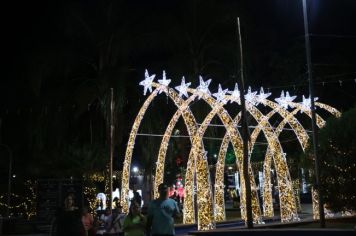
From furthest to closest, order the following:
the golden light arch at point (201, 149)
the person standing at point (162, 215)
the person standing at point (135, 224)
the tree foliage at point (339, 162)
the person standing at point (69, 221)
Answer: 1. the golden light arch at point (201, 149)
2. the tree foliage at point (339, 162)
3. the person standing at point (135, 224)
4. the person standing at point (162, 215)
5. the person standing at point (69, 221)

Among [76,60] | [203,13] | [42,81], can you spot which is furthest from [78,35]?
[203,13]

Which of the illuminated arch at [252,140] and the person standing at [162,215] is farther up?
the illuminated arch at [252,140]


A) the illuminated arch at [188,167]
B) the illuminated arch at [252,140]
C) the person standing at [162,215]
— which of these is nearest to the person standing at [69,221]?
the person standing at [162,215]

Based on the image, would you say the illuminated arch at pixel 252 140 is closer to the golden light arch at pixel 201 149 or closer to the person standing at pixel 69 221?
the golden light arch at pixel 201 149

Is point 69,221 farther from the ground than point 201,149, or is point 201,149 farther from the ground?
point 201,149

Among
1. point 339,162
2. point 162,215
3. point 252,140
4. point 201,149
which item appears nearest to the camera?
point 162,215

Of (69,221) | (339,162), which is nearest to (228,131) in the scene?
(339,162)

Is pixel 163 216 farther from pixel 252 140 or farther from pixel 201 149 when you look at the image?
pixel 252 140

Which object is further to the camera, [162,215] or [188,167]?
[188,167]

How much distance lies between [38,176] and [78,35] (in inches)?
305

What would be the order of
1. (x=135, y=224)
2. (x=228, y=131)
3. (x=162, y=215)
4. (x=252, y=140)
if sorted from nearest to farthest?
(x=162, y=215)
(x=135, y=224)
(x=228, y=131)
(x=252, y=140)

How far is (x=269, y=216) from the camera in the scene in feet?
75.8

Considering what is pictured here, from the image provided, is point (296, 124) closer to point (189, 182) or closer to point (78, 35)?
point (189, 182)

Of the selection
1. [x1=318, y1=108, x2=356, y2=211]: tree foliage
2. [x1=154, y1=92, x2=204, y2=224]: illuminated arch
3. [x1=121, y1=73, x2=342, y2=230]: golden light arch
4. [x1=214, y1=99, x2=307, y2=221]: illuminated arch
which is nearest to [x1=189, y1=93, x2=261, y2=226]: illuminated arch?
[x1=121, y1=73, x2=342, y2=230]: golden light arch
